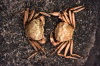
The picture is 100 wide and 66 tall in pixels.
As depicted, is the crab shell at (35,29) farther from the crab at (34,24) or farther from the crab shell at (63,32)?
the crab shell at (63,32)

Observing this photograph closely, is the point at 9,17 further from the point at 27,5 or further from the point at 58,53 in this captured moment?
the point at 58,53

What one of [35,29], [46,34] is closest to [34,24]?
[35,29]

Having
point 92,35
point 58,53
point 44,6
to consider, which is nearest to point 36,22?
point 44,6

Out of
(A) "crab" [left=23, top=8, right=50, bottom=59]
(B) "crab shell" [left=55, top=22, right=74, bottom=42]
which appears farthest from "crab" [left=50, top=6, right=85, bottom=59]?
(A) "crab" [left=23, top=8, right=50, bottom=59]

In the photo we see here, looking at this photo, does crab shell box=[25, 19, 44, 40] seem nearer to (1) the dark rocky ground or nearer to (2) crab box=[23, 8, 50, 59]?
(2) crab box=[23, 8, 50, 59]

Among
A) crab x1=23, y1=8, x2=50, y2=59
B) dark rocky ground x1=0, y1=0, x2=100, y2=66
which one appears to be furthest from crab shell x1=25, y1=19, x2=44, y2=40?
dark rocky ground x1=0, y1=0, x2=100, y2=66

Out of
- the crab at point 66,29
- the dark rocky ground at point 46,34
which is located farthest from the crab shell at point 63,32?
the dark rocky ground at point 46,34
